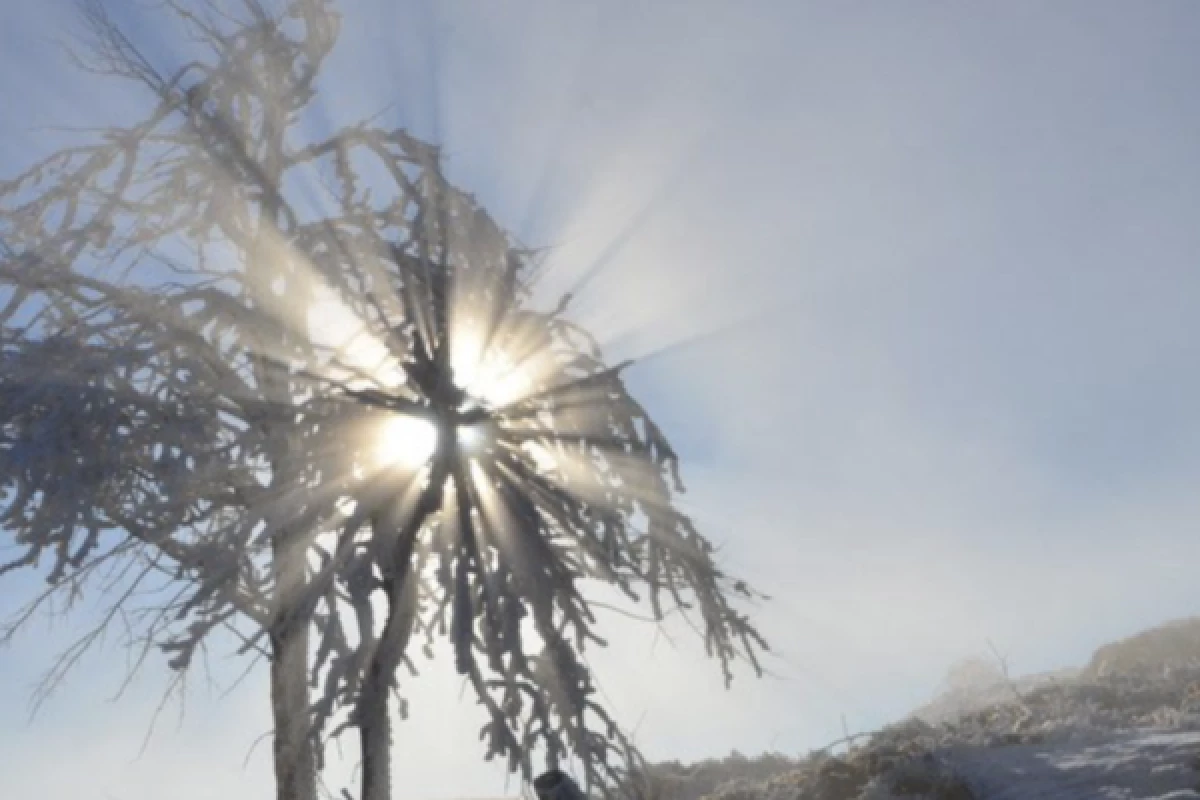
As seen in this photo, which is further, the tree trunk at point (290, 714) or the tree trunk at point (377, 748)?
the tree trunk at point (290, 714)

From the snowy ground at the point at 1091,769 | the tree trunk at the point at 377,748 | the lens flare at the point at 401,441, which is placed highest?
the lens flare at the point at 401,441

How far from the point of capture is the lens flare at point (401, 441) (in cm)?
915

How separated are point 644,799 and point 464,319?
4.90m

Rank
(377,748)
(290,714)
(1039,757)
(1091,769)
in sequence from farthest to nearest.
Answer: (290,714) < (1039,757) < (377,748) < (1091,769)

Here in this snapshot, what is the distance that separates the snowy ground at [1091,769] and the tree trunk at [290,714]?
6.53 meters

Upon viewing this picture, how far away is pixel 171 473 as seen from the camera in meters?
8.82

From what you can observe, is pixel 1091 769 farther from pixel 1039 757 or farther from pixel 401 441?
pixel 401 441

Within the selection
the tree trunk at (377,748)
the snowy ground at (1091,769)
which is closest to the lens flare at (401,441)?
the tree trunk at (377,748)

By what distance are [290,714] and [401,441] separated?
3516mm

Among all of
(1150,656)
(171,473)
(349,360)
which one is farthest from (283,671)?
(1150,656)

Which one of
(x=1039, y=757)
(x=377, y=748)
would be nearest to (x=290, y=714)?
(x=377, y=748)

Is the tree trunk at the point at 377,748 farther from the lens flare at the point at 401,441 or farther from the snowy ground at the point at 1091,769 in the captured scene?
the snowy ground at the point at 1091,769

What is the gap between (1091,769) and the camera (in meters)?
8.34

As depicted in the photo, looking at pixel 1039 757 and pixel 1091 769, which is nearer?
pixel 1091 769
